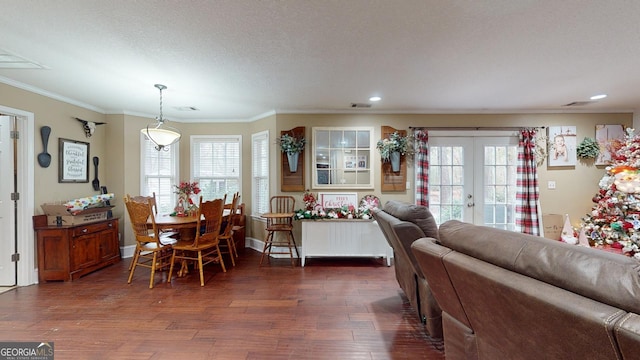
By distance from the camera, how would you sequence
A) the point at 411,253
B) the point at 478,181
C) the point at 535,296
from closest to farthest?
the point at 535,296 → the point at 411,253 → the point at 478,181

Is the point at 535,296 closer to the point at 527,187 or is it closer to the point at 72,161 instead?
the point at 527,187

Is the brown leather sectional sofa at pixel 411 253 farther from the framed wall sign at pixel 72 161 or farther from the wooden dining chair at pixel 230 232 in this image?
the framed wall sign at pixel 72 161

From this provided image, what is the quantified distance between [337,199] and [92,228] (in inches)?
140

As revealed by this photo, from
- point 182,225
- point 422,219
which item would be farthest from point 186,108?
point 422,219

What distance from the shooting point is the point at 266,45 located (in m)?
2.23

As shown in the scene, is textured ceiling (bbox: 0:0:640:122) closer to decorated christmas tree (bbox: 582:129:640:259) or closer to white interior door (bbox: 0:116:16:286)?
white interior door (bbox: 0:116:16:286)

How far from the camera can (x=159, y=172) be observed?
471 centimetres

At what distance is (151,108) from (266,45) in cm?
305

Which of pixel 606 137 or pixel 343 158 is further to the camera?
pixel 343 158

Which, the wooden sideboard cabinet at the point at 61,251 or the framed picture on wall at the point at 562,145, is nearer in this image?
the wooden sideboard cabinet at the point at 61,251

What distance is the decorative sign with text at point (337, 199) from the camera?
14.1 feet

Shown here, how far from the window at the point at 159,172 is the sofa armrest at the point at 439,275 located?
471cm

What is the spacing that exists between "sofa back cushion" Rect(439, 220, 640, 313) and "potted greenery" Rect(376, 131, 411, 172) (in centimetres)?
304

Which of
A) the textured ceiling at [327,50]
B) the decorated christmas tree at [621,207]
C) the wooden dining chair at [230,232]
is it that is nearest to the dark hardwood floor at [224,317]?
the wooden dining chair at [230,232]
